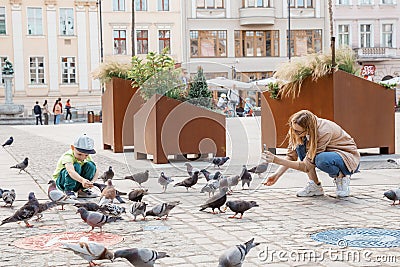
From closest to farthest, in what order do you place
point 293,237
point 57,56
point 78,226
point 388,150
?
point 293,237 → point 78,226 → point 388,150 → point 57,56

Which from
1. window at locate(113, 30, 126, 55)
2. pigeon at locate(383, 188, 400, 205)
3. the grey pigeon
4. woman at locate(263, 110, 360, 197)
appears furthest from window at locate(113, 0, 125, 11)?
pigeon at locate(383, 188, 400, 205)

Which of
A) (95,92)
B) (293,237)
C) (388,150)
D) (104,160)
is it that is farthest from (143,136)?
(95,92)

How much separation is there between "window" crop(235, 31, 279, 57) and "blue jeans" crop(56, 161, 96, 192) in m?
39.6

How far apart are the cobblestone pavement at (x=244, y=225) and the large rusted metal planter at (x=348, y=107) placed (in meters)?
1.95

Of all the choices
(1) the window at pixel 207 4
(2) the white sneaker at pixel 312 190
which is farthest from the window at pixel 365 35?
(2) the white sneaker at pixel 312 190

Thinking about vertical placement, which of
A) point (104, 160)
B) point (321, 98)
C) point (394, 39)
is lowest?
point (104, 160)

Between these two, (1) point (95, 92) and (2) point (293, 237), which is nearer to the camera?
(2) point (293, 237)

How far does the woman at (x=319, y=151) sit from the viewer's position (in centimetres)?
691

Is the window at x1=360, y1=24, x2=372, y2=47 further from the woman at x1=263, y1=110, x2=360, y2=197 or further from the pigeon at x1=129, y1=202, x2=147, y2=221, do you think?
the pigeon at x1=129, y1=202, x2=147, y2=221

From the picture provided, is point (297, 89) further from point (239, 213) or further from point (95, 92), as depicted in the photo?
point (95, 92)

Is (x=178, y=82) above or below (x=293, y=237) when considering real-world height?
above

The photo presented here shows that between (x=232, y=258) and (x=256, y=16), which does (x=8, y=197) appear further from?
(x=256, y=16)

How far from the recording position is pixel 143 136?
1163 cm

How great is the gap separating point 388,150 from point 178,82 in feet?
12.9
